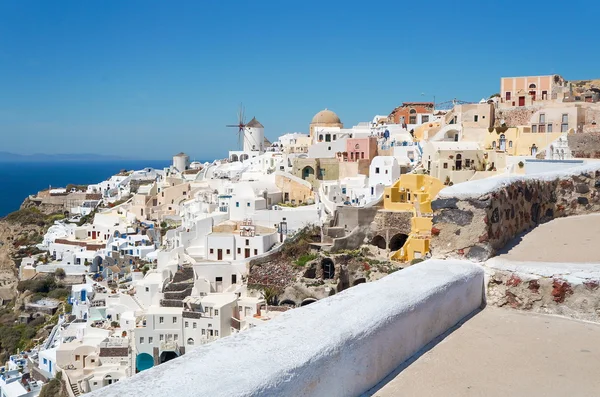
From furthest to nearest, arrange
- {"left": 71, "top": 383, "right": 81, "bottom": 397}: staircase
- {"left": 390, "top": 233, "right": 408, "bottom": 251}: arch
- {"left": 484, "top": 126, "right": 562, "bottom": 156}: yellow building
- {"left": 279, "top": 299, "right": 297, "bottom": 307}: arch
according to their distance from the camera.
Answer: {"left": 484, "top": 126, "right": 562, "bottom": 156}: yellow building < {"left": 390, "top": 233, "right": 408, "bottom": 251}: arch < {"left": 279, "top": 299, "right": 297, "bottom": 307}: arch < {"left": 71, "top": 383, "right": 81, "bottom": 397}: staircase

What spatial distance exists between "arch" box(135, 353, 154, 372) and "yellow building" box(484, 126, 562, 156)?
15355 millimetres

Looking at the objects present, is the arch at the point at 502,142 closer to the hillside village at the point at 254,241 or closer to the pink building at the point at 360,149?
the hillside village at the point at 254,241

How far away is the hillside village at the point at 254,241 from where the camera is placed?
1659 centimetres

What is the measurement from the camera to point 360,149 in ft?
91.8

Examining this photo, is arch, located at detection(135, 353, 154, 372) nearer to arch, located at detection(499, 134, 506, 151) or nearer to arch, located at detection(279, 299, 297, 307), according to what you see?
arch, located at detection(279, 299, 297, 307)

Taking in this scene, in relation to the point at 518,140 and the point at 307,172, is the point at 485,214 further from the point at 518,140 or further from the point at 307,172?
the point at 307,172

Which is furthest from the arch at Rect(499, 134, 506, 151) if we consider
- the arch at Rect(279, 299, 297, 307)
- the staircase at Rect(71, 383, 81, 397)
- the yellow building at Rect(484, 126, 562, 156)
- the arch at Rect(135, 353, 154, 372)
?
the staircase at Rect(71, 383, 81, 397)

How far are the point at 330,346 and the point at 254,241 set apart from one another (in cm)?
1835

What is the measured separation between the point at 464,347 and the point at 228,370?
137 centimetres

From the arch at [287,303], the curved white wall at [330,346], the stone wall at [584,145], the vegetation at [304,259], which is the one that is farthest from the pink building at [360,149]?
the curved white wall at [330,346]

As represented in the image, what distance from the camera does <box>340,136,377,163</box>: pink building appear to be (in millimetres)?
27703

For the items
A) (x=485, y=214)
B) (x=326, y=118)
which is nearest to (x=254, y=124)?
(x=326, y=118)

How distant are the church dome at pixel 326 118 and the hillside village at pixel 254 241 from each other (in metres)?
3.12

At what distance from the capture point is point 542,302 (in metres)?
2.96
